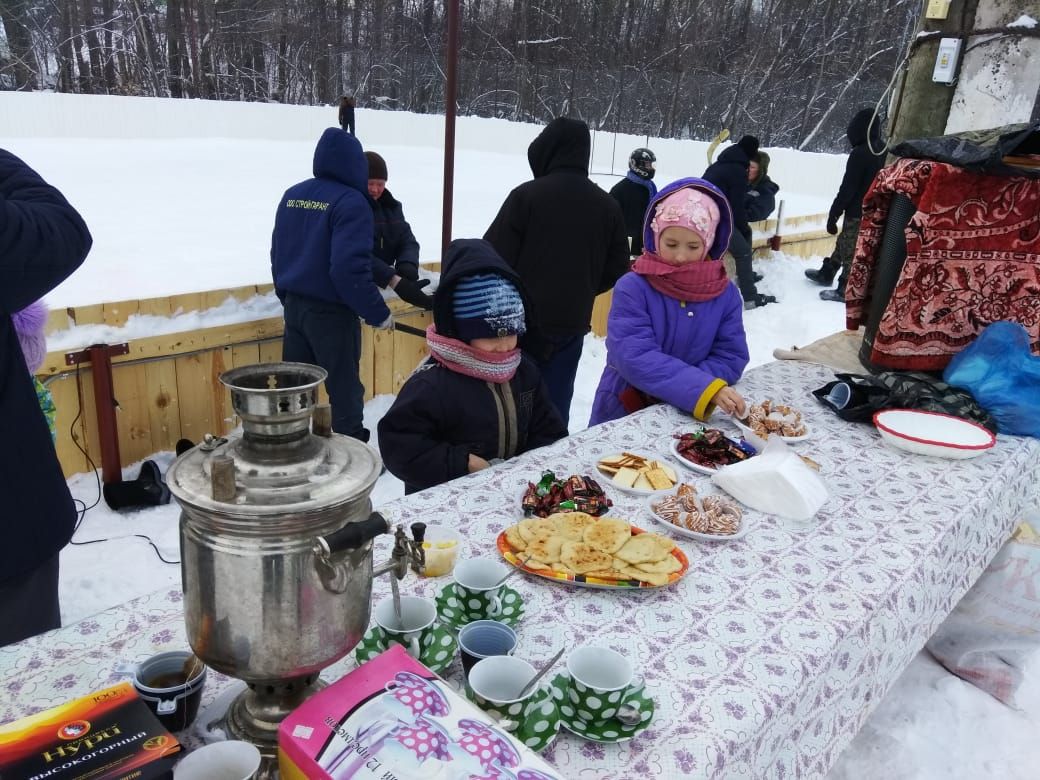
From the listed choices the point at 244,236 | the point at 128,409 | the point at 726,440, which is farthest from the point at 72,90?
the point at 726,440

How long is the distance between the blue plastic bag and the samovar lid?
2170 millimetres

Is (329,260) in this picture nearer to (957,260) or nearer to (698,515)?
(698,515)

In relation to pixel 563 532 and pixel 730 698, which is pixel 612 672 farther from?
pixel 563 532

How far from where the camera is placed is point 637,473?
1.63 metres

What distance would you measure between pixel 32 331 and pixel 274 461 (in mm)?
1216

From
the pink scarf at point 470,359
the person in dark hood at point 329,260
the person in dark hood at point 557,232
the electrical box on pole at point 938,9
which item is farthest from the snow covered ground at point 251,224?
the electrical box on pole at point 938,9

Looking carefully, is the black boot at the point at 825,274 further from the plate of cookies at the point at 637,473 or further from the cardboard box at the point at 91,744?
the cardboard box at the point at 91,744

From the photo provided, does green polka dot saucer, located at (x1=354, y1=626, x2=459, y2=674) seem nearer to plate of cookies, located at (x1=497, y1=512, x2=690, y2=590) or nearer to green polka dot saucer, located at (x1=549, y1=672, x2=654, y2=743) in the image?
green polka dot saucer, located at (x1=549, y1=672, x2=654, y2=743)

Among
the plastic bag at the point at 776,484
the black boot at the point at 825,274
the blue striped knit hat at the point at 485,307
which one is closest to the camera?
the plastic bag at the point at 776,484

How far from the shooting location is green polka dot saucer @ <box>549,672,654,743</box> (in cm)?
87

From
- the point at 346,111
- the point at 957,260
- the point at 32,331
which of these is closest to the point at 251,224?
the point at 346,111

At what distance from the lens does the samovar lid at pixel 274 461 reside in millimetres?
675

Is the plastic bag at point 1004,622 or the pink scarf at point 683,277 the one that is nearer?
the plastic bag at point 1004,622

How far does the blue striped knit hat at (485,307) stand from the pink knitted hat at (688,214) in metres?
0.70
